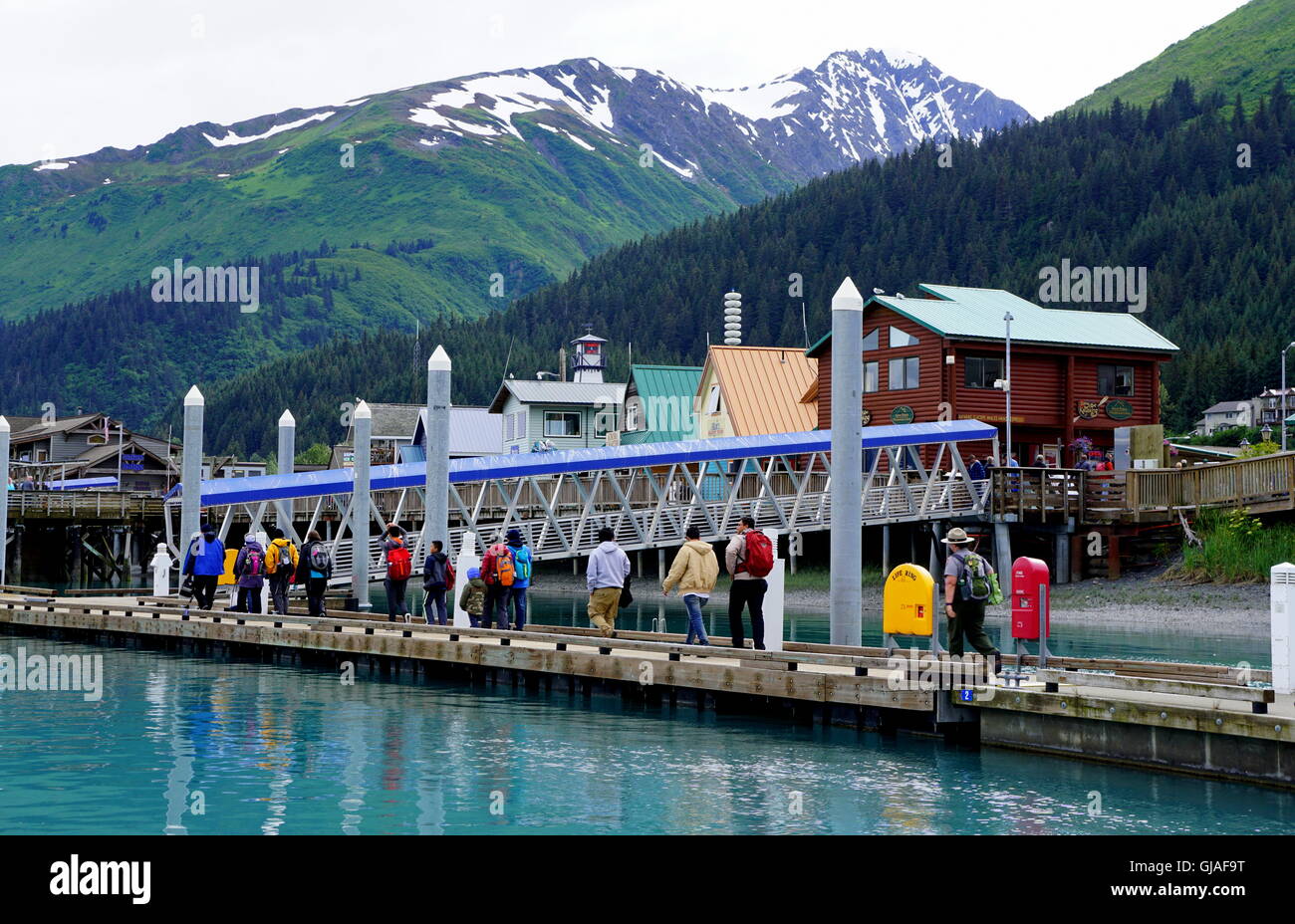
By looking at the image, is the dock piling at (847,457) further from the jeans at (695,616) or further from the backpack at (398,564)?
the backpack at (398,564)

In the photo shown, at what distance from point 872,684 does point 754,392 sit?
49022 millimetres

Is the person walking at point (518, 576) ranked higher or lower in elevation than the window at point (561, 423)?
lower

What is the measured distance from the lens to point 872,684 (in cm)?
1816

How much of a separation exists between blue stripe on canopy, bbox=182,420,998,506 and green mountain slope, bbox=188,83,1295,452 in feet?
265

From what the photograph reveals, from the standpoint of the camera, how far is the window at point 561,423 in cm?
8081

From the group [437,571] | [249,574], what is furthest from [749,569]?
[249,574]

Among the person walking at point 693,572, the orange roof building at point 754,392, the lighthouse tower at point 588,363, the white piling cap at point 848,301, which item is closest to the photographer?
the person walking at point 693,572

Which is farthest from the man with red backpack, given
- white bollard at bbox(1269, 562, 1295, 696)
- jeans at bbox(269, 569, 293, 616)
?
jeans at bbox(269, 569, 293, 616)

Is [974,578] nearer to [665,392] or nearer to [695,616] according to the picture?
[695,616]

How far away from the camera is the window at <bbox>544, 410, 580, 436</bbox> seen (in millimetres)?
80812

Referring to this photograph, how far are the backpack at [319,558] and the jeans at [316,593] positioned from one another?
23cm

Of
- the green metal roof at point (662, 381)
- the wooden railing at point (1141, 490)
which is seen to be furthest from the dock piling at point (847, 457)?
the green metal roof at point (662, 381)

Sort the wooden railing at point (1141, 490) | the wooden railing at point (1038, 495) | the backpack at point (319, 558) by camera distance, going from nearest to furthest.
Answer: the backpack at point (319, 558)
the wooden railing at point (1141, 490)
the wooden railing at point (1038, 495)

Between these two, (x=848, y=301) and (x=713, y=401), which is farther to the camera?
(x=713, y=401)
